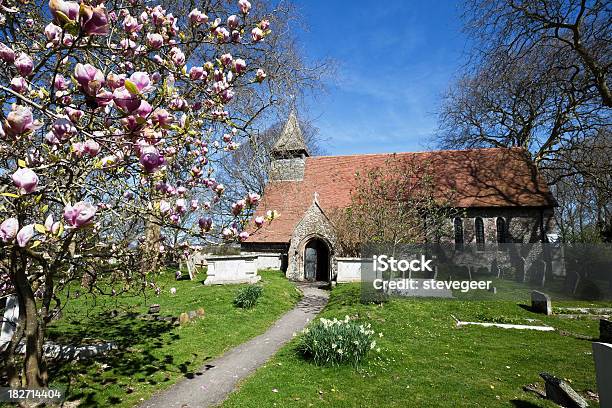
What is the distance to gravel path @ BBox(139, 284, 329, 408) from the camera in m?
5.72

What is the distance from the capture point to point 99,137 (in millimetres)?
1936

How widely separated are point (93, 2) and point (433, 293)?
50.3 feet

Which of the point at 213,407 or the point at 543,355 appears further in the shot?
the point at 543,355

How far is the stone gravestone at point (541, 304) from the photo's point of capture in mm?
11844

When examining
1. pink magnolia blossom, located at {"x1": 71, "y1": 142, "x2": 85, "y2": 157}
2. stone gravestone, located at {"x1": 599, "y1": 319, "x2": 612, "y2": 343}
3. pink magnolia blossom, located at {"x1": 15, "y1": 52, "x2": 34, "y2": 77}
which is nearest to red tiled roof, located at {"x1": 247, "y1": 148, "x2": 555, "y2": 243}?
stone gravestone, located at {"x1": 599, "y1": 319, "x2": 612, "y2": 343}

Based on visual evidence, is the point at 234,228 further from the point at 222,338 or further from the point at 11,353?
the point at 222,338

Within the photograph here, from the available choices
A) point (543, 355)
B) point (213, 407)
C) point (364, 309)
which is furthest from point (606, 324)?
point (213, 407)

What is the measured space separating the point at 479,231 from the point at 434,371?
61.9ft

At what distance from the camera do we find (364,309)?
38.9 feet

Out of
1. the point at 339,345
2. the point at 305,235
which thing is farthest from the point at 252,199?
the point at 305,235

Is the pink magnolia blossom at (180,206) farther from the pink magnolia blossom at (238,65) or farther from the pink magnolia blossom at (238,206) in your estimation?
the pink magnolia blossom at (238,65)

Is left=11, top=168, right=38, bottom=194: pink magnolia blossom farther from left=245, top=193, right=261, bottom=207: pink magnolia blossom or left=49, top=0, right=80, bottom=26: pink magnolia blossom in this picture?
left=245, top=193, right=261, bottom=207: pink magnolia blossom

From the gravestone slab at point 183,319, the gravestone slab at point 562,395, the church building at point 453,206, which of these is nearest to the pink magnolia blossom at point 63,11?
the gravestone slab at point 562,395

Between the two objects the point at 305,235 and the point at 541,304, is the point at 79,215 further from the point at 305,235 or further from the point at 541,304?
the point at 305,235
